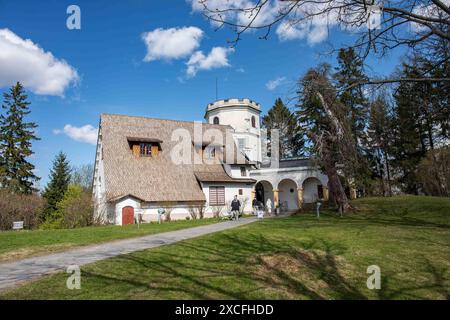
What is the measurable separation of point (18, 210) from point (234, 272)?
23.5 metres

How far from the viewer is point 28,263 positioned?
8.92 m

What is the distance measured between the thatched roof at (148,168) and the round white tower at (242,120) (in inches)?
340

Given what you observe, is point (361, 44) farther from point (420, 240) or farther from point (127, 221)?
point (127, 221)

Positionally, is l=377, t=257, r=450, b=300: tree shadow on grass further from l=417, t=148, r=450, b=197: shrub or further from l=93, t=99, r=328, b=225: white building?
l=417, t=148, r=450, b=197: shrub

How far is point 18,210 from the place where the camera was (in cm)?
2394

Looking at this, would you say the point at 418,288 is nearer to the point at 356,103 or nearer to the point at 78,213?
the point at 78,213

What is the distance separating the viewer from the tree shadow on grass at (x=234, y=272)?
5793 millimetres

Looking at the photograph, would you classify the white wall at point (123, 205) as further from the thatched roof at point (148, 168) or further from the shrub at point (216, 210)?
the shrub at point (216, 210)

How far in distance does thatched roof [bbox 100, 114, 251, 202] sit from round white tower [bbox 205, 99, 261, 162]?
340 inches

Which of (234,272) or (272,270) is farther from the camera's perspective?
(272,270)

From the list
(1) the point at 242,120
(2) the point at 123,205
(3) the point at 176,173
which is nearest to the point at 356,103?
(1) the point at 242,120

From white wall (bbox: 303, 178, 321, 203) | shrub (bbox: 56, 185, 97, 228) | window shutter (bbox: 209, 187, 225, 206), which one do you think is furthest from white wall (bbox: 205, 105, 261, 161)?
shrub (bbox: 56, 185, 97, 228)

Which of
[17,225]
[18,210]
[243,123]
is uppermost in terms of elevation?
[243,123]
